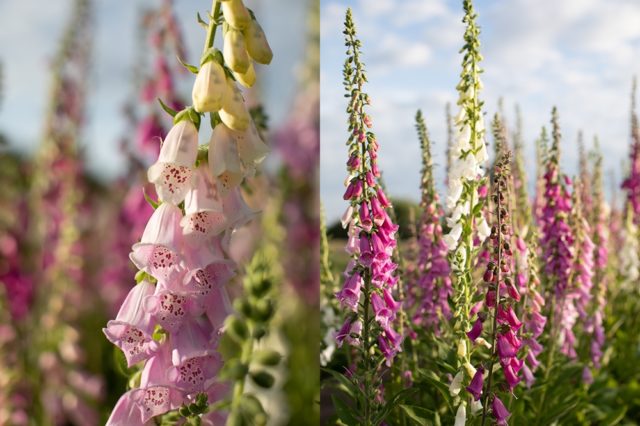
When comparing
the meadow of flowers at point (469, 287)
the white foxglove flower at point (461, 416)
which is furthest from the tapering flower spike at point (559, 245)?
the white foxglove flower at point (461, 416)

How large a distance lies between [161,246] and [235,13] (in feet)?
0.95

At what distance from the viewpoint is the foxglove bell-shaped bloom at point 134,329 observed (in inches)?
36.0

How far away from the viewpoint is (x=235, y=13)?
887mm

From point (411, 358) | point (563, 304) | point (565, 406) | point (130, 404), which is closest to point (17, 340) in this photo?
point (411, 358)

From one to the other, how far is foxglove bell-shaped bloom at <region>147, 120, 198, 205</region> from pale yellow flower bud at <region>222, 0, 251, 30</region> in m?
0.13

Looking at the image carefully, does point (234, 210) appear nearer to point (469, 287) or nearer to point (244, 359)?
point (244, 359)

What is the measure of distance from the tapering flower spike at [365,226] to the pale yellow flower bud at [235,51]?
1.08m

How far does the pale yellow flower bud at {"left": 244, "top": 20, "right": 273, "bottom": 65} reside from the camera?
0.92m

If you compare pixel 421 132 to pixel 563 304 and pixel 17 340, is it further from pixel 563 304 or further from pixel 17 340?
pixel 17 340

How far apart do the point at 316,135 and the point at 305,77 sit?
0.20m

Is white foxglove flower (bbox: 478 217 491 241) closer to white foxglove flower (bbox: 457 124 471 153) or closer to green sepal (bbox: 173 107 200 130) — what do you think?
white foxglove flower (bbox: 457 124 471 153)

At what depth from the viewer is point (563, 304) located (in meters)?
2.98

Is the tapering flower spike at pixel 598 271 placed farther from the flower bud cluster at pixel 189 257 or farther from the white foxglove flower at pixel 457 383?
the flower bud cluster at pixel 189 257

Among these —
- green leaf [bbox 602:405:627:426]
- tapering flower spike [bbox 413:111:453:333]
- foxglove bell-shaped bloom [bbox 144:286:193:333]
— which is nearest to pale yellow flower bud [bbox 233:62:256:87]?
foxglove bell-shaped bloom [bbox 144:286:193:333]
